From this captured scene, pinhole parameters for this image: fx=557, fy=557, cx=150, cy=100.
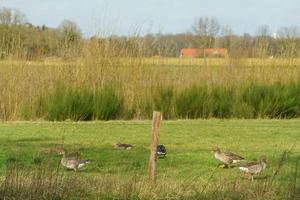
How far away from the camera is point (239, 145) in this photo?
41.5ft

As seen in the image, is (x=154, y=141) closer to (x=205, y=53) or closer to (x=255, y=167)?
(x=255, y=167)

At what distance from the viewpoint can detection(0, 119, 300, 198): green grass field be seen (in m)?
8.51

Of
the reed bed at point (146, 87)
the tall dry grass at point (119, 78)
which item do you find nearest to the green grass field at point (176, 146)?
the reed bed at point (146, 87)

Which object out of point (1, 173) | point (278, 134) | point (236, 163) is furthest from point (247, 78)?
point (1, 173)

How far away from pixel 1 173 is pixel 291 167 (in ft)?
15.2

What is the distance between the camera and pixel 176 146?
12.4 metres

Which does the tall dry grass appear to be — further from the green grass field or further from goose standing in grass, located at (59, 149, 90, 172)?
goose standing in grass, located at (59, 149, 90, 172)

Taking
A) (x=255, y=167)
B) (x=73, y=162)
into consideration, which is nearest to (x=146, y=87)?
(x=73, y=162)

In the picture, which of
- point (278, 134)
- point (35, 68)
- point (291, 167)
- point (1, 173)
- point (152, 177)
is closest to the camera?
point (152, 177)

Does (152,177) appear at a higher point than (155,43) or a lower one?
lower

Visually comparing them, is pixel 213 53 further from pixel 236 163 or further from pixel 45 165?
pixel 45 165

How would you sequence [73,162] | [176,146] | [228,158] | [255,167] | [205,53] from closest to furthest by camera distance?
[255,167]
[73,162]
[228,158]
[176,146]
[205,53]

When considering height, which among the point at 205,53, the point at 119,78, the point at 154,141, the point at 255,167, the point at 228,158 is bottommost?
the point at 228,158

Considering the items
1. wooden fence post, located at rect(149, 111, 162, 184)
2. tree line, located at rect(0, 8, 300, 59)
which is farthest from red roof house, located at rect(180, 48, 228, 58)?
wooden fence post, located at rect(149, 111, 162, 184)
